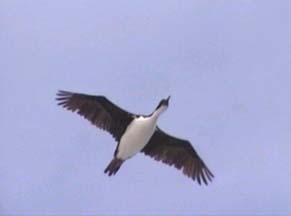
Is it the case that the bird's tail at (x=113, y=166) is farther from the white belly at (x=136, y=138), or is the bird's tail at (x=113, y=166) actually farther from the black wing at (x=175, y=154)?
the black wing at (x=175, y=154)

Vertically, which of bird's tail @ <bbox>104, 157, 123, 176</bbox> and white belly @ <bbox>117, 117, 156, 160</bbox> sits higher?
white belly @ <bbox>117, 117, 156, 160</bbox>

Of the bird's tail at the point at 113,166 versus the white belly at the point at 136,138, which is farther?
the white belly at the point at 136,138

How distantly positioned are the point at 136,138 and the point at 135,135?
0.10 meters

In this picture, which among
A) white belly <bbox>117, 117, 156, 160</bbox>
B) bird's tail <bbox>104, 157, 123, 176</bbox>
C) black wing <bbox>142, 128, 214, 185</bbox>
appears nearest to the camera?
bird's tail <bbox>104, 157, 123, 176</bbox>

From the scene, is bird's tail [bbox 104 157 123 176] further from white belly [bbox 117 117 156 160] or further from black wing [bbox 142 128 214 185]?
black wing [bbox 142 128 214 185]

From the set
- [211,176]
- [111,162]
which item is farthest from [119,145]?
[211,176]

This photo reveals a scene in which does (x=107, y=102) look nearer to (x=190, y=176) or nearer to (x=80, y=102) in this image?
(x=80, y=102)

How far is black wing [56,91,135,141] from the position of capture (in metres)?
40.3

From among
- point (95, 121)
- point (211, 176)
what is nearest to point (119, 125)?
point (95, 121)

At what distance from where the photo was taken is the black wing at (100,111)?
40.3 metres

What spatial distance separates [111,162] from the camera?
131ft

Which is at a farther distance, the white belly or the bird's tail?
the white belly

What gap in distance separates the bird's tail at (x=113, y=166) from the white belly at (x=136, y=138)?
0.16 m

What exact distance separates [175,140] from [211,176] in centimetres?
166
